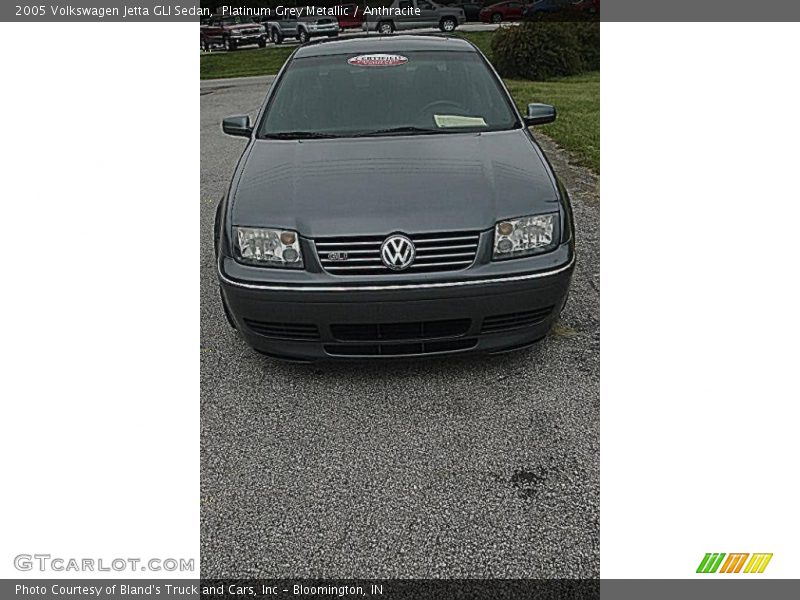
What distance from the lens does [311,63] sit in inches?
183

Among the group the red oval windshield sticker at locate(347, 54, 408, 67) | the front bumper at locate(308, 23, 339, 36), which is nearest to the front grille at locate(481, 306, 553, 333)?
the red oval windshield sticker at locate(347, 54, 408, 67)

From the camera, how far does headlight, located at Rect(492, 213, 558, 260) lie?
3.21 m

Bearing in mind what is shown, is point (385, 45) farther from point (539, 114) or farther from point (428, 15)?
point (428, 15)

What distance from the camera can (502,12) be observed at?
22594 millimetres

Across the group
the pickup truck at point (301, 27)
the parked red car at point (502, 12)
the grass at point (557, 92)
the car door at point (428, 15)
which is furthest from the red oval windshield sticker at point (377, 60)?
the parked red car at point (502, 12)

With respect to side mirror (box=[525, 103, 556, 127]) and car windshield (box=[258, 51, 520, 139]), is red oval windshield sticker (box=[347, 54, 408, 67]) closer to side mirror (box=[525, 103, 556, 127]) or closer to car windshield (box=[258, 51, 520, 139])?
car windshield (box=[258, 51, 520, 139])

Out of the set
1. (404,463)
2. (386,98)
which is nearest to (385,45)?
(386,98)

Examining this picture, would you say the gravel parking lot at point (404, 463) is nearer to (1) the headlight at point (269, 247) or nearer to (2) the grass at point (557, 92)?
(1) the headlight at point (269, 247)

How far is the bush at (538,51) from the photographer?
636 inches

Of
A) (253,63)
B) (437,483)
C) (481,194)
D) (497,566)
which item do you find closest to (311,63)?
(481,194)

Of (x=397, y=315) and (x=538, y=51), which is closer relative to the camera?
(x=397, y=315)

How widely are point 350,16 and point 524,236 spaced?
1145 cm

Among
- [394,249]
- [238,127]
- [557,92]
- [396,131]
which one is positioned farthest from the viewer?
[557,92]

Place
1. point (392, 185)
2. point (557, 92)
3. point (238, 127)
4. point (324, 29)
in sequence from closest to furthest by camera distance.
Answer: point (392, 185) < point (238, 127) < point (557, 92) < point (324, 29)
